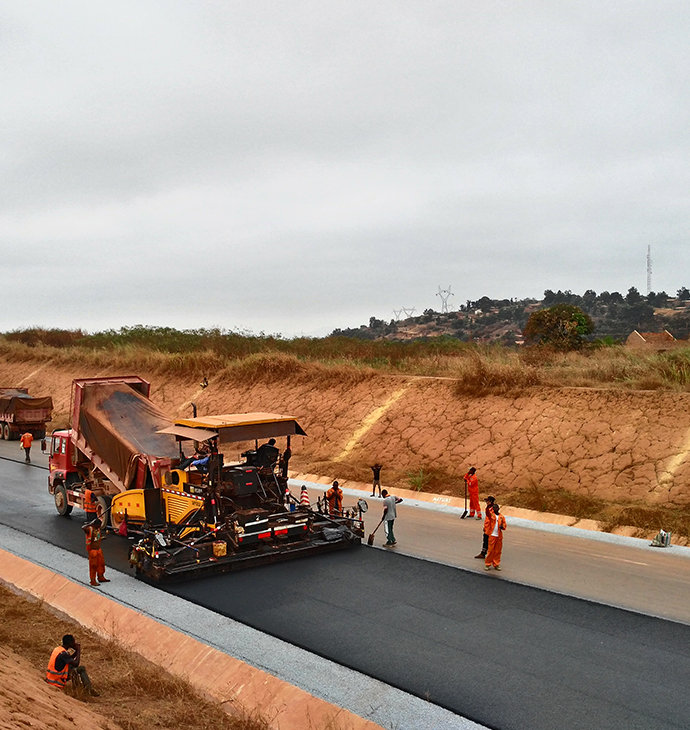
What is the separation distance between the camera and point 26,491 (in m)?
20.8

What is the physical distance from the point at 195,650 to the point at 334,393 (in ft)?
67.5

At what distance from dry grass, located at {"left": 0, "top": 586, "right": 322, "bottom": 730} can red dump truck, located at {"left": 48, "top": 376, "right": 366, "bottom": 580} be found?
196 centimetres

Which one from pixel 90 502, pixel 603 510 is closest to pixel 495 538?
pixel 603 510

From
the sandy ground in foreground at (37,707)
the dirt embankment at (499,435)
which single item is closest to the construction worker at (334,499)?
the dirt embankment at (499,435)

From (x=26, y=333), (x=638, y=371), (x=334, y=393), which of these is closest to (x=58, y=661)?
(x=638, y=371)

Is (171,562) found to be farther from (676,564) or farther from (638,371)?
(638,371)

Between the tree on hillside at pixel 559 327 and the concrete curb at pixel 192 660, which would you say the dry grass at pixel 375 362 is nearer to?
the tree on hillside at pixel 559 327

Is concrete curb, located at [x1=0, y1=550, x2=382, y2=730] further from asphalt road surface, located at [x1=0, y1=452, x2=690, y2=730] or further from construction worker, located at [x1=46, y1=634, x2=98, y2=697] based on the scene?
construction worker, located at [x1=46, y1=634, x2=98, y2=697]

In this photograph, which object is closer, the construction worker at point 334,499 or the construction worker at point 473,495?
the construction worker at point 334,499

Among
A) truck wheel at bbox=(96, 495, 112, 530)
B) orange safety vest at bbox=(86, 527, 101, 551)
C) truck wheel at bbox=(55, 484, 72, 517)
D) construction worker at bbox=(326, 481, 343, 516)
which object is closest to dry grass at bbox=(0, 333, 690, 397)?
construction worker at bbox=(326, 481, 343, 516)

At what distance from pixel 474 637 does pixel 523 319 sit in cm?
8042

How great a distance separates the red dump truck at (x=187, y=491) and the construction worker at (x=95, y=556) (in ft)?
1.81

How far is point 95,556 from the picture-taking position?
11.9 metres

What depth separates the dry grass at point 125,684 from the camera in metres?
7.63
